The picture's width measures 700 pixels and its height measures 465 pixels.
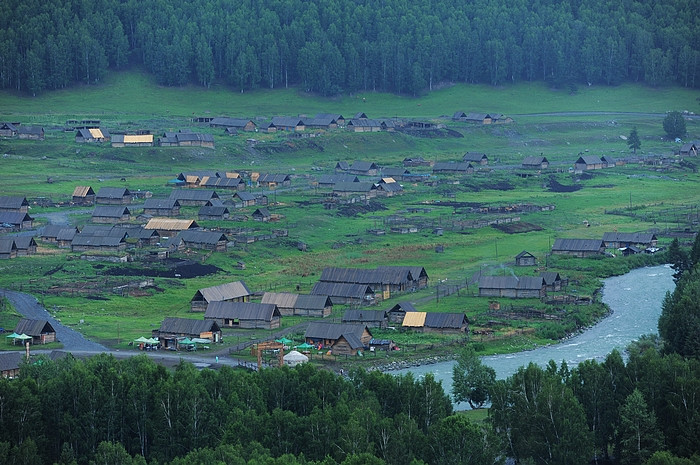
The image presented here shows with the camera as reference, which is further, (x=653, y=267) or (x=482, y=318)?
(x=653, y=267)

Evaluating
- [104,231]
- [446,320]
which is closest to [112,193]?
[104,231]

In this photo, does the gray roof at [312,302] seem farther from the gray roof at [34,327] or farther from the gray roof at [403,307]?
the gray roof at [34,327]

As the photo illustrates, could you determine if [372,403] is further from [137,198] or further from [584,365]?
[137,198]

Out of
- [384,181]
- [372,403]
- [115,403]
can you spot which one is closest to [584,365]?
[372,403]

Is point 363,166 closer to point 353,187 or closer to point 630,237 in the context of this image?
point 353,187

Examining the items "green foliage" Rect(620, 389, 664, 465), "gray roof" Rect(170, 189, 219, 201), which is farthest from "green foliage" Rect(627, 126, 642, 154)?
"green foliage" Rect(620, 389, 664, 465)

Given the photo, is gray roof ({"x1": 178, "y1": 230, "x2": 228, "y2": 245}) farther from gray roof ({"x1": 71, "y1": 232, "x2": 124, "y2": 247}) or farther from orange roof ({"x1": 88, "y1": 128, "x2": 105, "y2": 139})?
orange roof ({"x1": 88, "y1": 128, "x2": 105, "y2": 139})
